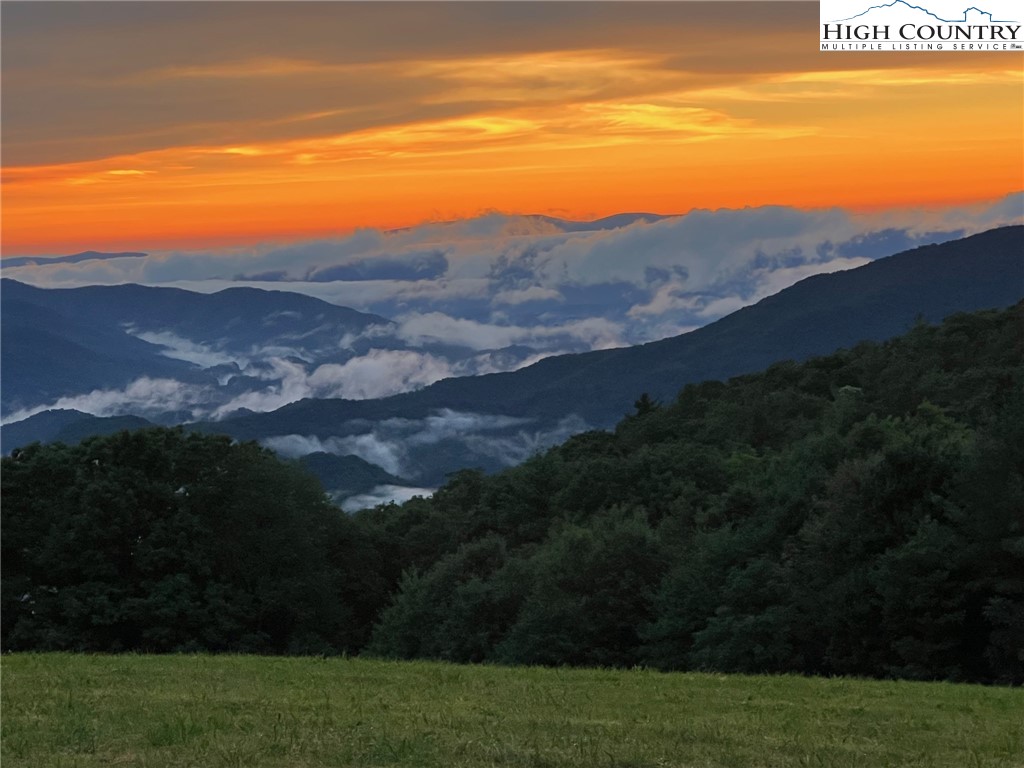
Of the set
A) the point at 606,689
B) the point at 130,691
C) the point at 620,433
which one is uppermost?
the point at 130,691

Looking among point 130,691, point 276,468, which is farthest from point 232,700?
point 276,468

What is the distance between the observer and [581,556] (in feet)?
160

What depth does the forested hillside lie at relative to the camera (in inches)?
1339

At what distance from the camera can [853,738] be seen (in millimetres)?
14031

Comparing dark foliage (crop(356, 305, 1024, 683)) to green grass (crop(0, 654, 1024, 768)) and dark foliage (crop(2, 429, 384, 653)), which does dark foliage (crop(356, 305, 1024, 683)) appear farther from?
green grass (crop(0, 654, 1024, 768))

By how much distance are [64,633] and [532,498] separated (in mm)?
32361

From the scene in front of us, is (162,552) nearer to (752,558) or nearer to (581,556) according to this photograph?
(581,556)

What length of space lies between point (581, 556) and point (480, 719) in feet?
113

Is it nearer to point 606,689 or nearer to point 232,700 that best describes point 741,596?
point 606,689

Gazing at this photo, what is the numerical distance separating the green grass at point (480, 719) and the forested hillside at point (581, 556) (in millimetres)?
14367

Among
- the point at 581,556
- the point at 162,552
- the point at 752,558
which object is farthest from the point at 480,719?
the point at 162,552

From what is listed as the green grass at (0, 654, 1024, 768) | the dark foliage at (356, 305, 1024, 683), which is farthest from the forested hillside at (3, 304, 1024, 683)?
the green grass at (0, 654, 1024, 768)

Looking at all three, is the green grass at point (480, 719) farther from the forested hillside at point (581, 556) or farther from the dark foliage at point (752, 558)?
the forested hillside at point (581, 556)

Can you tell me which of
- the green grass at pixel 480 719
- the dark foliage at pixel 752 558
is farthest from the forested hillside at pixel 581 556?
the green grass at pixel 480 719
